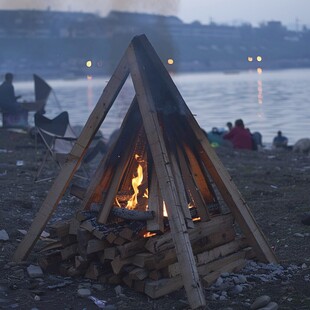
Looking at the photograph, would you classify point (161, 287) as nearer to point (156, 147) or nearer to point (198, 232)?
point (198, 232)

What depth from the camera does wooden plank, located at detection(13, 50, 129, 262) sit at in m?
5.70

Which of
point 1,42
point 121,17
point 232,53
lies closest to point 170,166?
point 121,17

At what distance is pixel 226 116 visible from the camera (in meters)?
32.2

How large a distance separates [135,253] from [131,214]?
0.36 metres

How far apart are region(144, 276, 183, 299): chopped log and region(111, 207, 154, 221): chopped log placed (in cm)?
52

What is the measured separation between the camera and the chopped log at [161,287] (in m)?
5.15

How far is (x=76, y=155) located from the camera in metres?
5.85

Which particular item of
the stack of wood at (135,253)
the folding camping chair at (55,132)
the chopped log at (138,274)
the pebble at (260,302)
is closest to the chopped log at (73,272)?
the stack of wood at (135,253)

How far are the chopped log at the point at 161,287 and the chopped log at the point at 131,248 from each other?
258 mm

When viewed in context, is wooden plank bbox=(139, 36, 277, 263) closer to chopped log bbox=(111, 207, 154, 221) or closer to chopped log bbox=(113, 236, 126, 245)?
chopped log bbox=(111, 207, 154, 221)

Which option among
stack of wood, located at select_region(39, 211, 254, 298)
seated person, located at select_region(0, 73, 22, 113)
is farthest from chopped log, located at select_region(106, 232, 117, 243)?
seated person, located at select_region(0, 73, 22, 113)

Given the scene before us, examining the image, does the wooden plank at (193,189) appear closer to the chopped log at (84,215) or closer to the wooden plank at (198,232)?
the wooden plank at (198,232)

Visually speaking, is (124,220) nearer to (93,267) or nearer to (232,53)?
(93,267)

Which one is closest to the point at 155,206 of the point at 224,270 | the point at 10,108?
the point at 224,270
